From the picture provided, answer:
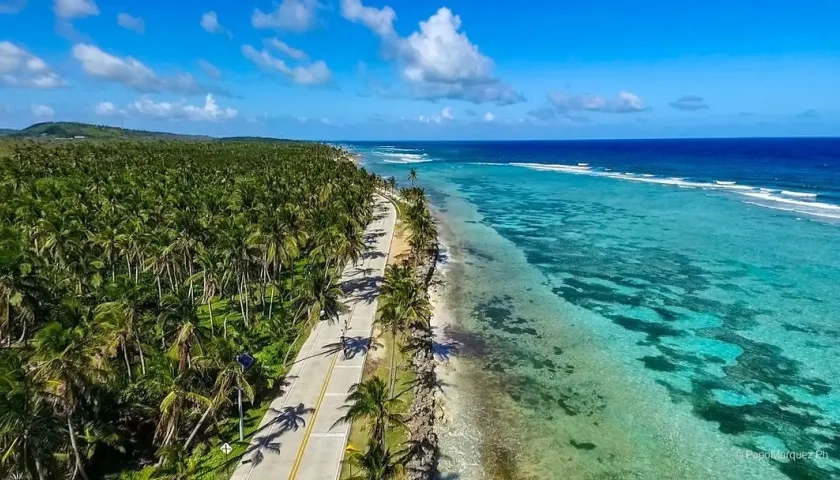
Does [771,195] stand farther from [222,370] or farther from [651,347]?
[222,370]

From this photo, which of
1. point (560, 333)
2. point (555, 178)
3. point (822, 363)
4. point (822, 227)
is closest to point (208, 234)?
point (560, 333)

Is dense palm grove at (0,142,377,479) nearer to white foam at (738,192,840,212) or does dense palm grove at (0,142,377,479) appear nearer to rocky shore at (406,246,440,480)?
rocky shore at (406,246,440,480)

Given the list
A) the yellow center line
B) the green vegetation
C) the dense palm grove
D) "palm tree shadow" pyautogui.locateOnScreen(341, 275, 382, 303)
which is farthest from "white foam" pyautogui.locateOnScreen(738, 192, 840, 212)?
the yellow center line

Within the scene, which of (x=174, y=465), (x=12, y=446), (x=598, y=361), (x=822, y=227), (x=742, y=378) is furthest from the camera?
(x=822, y=227)

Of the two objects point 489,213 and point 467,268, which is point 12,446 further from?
point 489,213

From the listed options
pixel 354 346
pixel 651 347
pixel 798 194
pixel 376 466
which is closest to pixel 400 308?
pixel 354 346
